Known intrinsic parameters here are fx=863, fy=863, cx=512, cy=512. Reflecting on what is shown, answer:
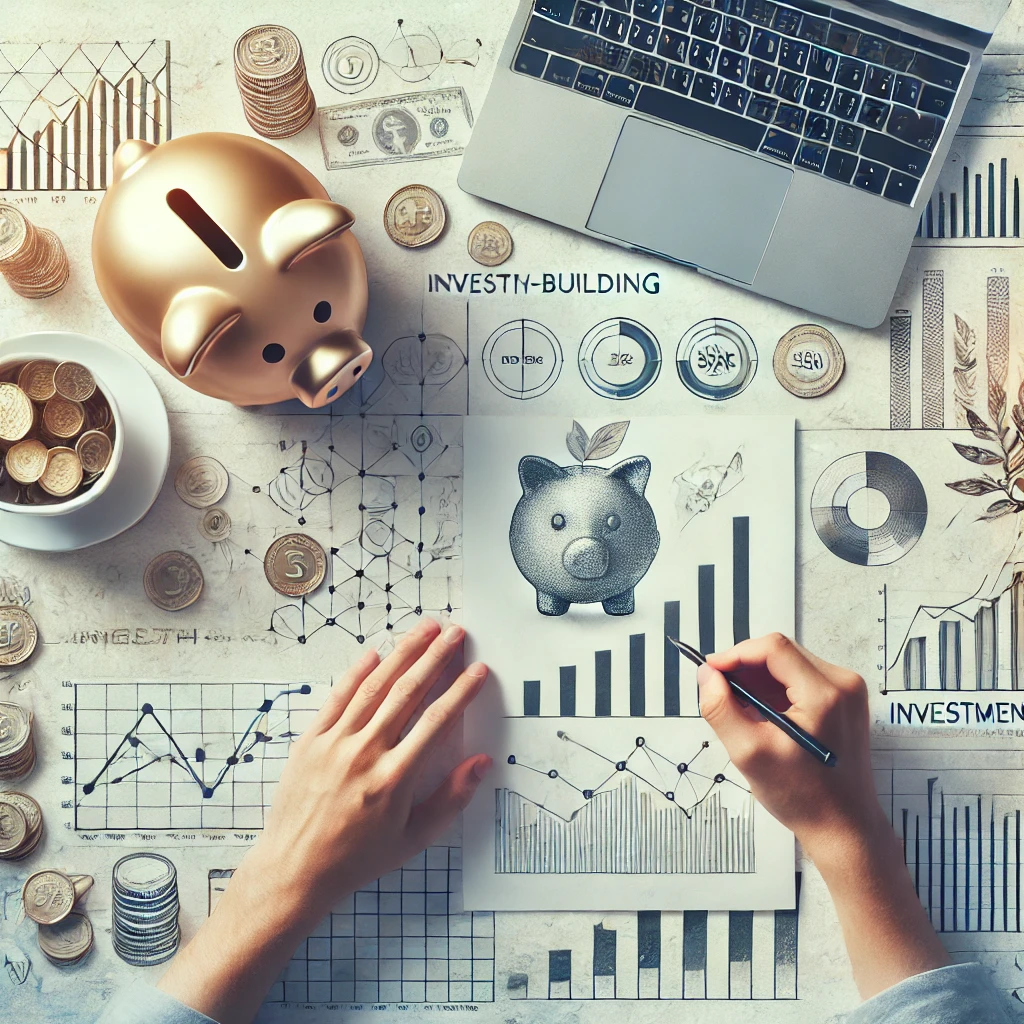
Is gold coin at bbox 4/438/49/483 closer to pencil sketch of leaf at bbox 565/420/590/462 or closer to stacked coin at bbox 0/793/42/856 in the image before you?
stacked coin at bbox 0/793/42/856

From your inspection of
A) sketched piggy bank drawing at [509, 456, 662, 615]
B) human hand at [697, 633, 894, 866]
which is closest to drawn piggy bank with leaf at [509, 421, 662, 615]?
sketched piggy bank drawing at [509, 456, 662, 615]

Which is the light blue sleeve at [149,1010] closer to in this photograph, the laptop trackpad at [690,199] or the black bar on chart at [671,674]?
the black bar on chart at [671,674]

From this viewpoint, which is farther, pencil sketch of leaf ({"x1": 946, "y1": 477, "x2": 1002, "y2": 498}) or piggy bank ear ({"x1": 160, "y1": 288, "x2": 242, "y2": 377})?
pencil sketch of leaf ({"x1": 946, "y1": 477, "x2": 1002, "y2": 498})

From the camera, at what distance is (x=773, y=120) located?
2.37ft

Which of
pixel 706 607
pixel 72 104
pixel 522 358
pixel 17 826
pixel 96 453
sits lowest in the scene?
pixel 17 826

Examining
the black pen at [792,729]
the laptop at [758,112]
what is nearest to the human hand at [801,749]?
the black pen at [792,729]

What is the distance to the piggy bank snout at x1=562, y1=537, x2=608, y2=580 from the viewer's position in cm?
75

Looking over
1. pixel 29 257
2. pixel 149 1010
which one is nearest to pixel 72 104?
pixel 29 257

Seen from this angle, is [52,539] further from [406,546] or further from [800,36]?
[800,36]

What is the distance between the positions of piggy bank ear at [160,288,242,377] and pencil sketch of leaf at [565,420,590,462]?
1.00 feet

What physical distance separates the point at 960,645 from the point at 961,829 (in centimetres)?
16

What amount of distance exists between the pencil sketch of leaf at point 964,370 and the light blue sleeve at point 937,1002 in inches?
18.1

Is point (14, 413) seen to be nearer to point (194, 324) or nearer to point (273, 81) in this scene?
point (194, 324)

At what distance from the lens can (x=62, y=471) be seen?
0.70m
